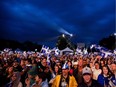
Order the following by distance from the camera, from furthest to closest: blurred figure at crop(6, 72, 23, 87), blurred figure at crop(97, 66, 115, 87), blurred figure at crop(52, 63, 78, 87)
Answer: blurred figure at crop(6, 72, 23, 87), blurred figure at crop(97, 66, 115, 87), blurred figure at crop(52, 63, 78, 87)

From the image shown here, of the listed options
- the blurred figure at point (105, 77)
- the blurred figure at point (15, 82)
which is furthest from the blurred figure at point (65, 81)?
the blurred figure at point (15, 82)

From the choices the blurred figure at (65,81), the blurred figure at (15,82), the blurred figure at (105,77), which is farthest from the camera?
the blurred figure at (15,82)

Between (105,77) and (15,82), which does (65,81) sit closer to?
(105,77)

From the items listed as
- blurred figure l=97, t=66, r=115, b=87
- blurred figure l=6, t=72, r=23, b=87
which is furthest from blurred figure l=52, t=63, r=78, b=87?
blurred figure l=6, t=72, r=23, b=87

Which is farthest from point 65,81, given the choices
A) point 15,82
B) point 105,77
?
point 15,82

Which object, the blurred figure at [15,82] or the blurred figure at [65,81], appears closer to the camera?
the blurred figure at [65,81]

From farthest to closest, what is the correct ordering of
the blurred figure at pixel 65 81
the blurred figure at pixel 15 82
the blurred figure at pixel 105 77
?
the blurred figure at pixel 15 82 → the blurred figure at pixel 105 77 → the blurred figure at pixel 65 81

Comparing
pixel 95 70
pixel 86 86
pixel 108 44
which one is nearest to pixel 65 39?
pixel 108 44

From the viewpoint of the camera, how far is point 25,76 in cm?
1140

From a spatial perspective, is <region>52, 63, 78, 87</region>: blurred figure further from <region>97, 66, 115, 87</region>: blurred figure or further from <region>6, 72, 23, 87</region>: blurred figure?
<region>6, 72, 23, 87</region>: blurred figure

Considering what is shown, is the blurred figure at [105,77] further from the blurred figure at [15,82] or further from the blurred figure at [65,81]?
the blurred figure at [15,82]

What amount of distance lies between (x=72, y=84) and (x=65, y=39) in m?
80.9

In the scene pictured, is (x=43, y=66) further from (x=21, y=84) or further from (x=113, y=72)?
(x=113, y=72)

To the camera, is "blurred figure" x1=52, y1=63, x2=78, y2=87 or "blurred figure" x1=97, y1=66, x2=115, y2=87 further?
"blurred figure" x1=97, y1=66, x2=115, y2=87
